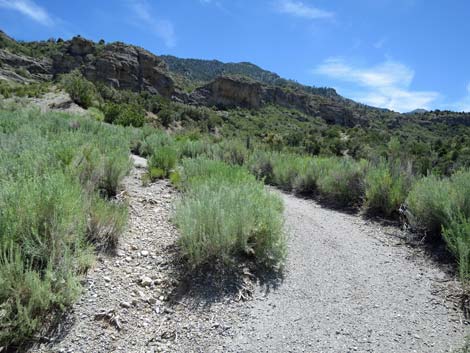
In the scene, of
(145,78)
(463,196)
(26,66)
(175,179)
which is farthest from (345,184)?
(26,66)

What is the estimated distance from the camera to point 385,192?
5.89 metres

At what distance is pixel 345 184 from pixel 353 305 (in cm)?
421

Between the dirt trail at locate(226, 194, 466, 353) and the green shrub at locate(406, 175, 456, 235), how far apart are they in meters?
0.57

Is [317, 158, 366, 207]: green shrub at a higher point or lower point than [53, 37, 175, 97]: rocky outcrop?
lower

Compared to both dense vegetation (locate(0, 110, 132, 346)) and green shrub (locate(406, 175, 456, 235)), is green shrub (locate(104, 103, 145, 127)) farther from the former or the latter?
green shrub (locate(406, 175, 456, 235))

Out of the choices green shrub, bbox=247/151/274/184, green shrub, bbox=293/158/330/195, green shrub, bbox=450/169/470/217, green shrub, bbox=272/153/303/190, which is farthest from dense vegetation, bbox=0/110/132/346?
green shrub, bbox=247/151/274/184

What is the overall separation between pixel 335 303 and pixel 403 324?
1.92 feet

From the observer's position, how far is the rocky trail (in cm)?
241

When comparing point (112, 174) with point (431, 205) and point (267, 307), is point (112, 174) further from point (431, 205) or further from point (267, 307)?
point (431, 205)

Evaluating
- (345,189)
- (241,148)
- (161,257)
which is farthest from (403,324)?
(241,148)

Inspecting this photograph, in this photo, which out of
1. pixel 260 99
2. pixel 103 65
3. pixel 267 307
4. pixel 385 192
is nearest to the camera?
pixel 267 307

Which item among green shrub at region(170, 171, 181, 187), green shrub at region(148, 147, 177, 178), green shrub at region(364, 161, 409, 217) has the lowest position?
green shrub at region(170, 171, 181, 187)

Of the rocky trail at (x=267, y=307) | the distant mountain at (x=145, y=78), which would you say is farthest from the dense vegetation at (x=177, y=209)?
the distant mountain at (x=145, y=78)

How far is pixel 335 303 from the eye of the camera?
300cm
